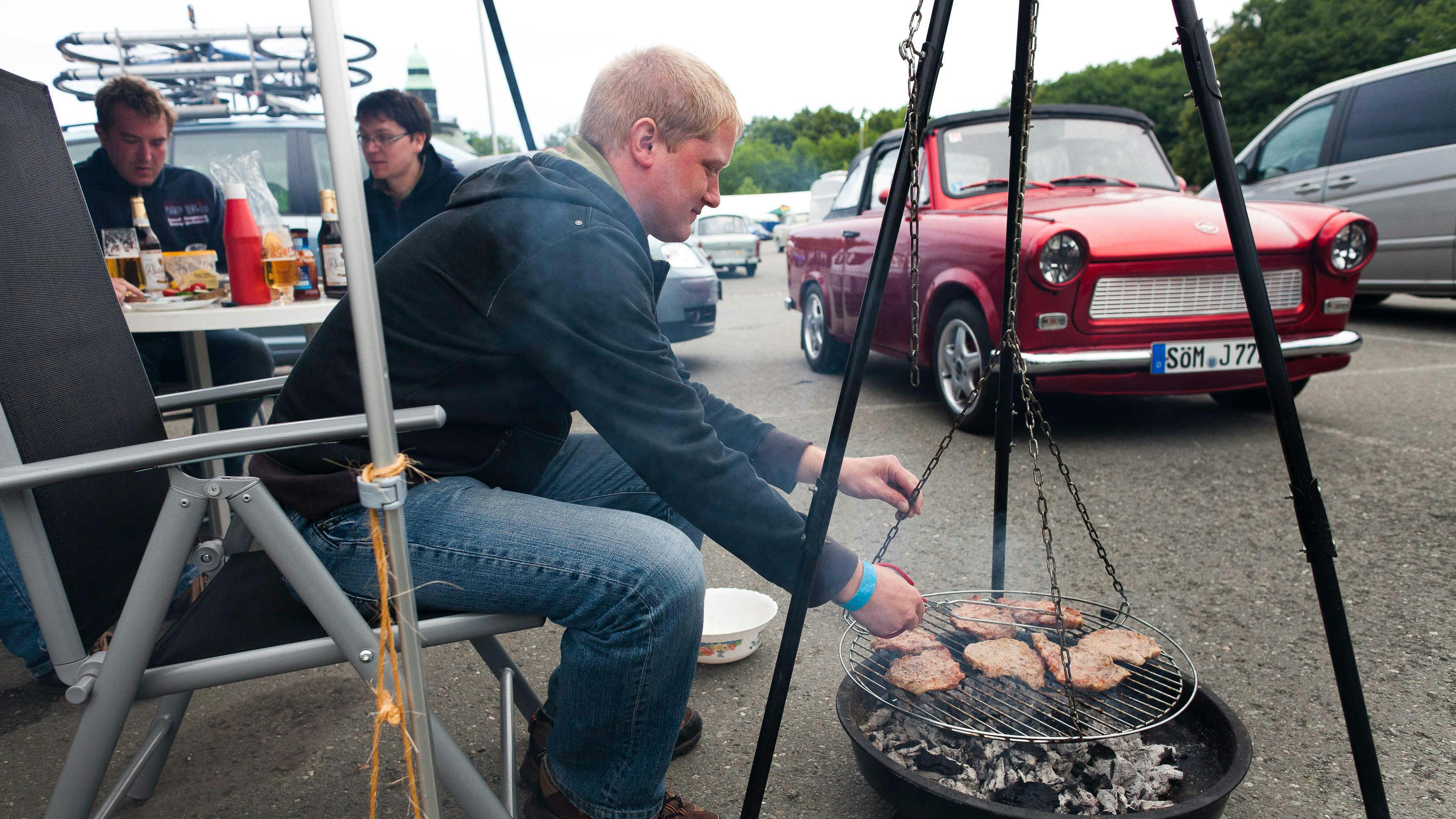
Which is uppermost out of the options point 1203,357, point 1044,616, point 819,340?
point 1203,357

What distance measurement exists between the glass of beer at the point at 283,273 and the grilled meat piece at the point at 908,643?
1949 mm

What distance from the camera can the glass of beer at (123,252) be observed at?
2.61 metres

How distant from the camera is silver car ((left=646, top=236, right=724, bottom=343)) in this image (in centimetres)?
626

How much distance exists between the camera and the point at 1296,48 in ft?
113

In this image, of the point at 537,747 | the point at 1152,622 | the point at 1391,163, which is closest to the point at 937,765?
the point at 537,747

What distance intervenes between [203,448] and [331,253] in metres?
1.79

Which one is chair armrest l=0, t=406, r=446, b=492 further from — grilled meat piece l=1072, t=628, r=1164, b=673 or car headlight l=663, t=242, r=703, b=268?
car headlight l=663, t=242, r=703, b=268

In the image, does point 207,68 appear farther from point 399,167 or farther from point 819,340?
point 819,340

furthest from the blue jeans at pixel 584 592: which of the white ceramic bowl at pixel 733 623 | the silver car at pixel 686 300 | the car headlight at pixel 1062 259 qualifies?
the silver car at pixel 686 300

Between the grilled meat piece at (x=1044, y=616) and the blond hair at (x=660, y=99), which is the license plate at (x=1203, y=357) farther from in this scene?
the blond hair at (x=660, y=99)

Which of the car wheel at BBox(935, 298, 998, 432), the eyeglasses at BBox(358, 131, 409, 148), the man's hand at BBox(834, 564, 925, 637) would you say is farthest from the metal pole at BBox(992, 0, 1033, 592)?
the eyeglasses at BBox(358, 131, 409, 148)

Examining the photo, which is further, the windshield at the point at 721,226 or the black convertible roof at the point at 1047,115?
the windshield at the point at 721,226

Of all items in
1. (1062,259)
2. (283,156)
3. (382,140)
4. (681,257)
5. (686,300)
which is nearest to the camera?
(382,140)

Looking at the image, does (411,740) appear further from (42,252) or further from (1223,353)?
(1223,353)
